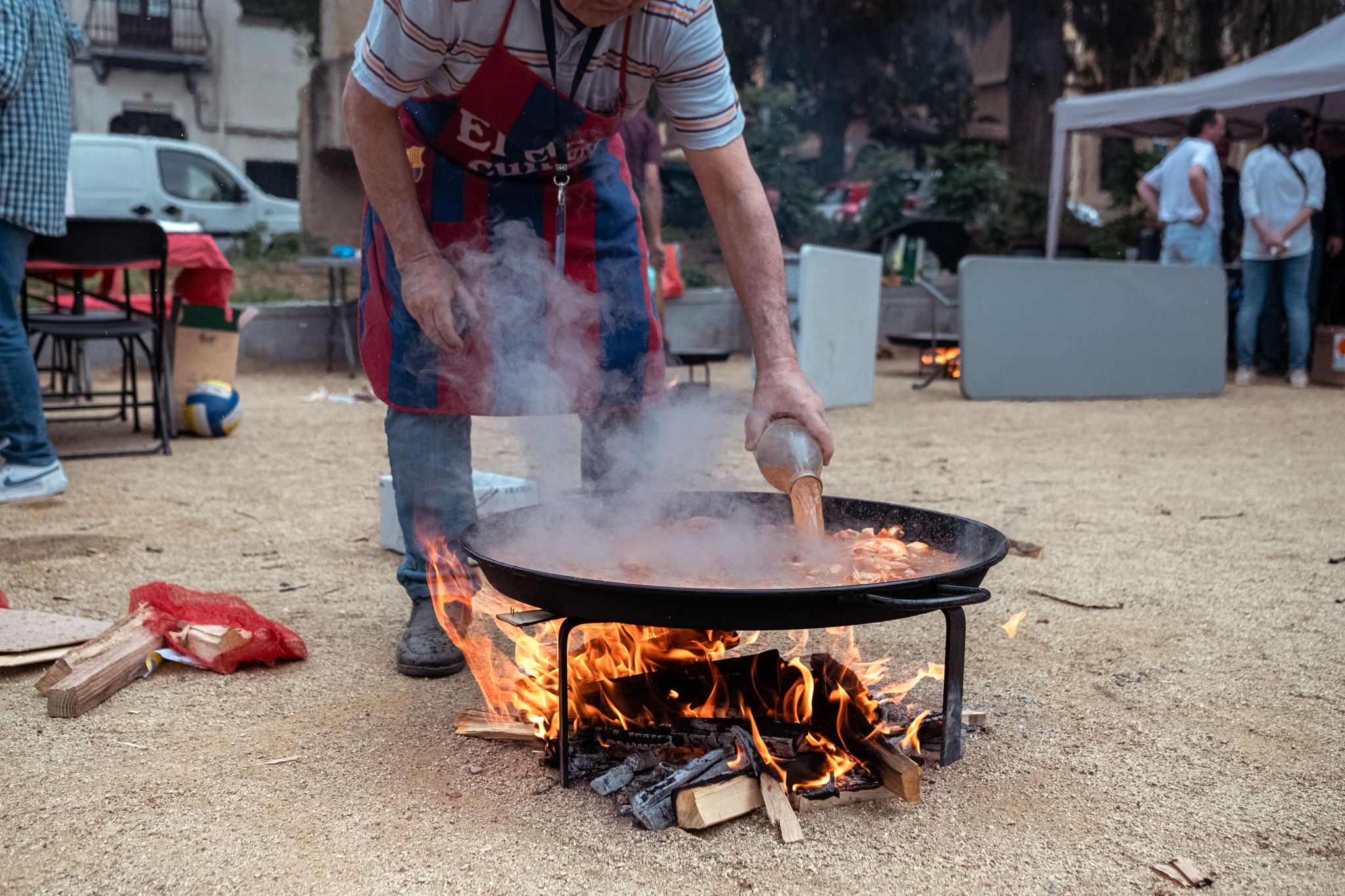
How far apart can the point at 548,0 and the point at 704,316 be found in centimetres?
880

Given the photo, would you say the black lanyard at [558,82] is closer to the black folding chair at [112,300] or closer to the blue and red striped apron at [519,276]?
the blue and red striped apron at [519,276]

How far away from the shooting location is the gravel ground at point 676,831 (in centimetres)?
166

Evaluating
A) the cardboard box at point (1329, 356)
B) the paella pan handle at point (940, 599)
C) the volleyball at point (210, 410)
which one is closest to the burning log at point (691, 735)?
the paella pan handle at point (940, 599)

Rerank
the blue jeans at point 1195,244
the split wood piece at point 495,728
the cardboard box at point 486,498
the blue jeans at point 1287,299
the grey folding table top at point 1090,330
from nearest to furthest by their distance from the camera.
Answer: the split wood piece at point 495,728
the cardboard box at point 486,498
the grey folding table top at point 1090,330
the blue jeans at point 1287,299
the blue jeans at point 1195,244

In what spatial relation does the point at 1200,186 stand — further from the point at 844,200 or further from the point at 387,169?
the point at 844,200

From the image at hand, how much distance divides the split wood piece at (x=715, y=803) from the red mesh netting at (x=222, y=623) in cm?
122

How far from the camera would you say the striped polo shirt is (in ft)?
6.20

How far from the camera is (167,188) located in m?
14.1

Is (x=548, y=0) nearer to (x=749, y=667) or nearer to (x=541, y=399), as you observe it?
(x=541, y=399)

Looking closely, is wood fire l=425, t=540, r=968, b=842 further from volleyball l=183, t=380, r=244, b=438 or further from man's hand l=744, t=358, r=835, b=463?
volleyball l=183, t=380, r=244, b=438

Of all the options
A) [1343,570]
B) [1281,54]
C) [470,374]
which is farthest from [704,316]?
[470,374]

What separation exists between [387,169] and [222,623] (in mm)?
1187

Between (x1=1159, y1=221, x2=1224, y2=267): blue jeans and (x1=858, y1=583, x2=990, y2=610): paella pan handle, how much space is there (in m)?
7.87

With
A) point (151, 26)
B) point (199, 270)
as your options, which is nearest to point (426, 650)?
point (199, 270)
